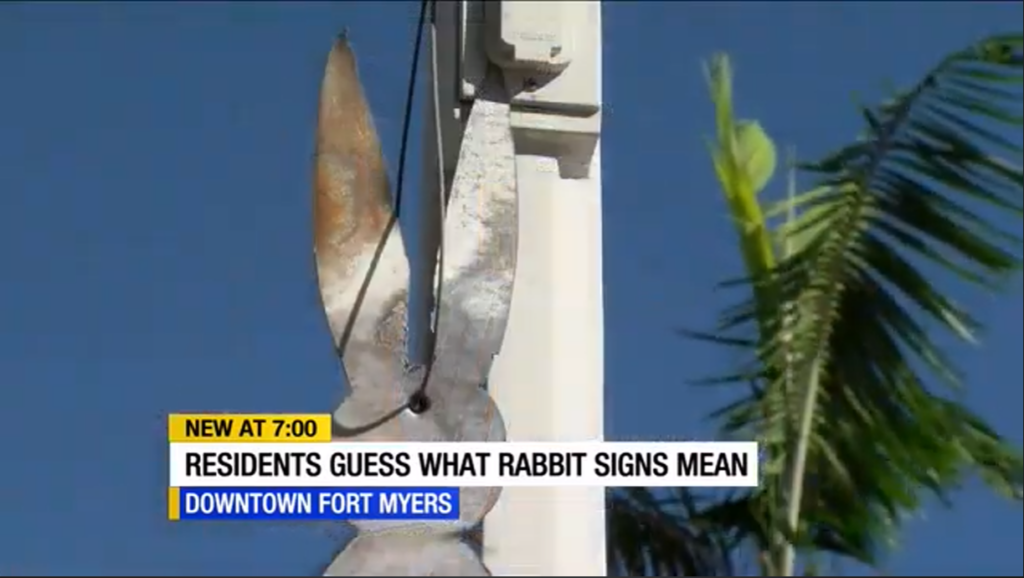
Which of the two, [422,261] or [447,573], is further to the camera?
[422,261]

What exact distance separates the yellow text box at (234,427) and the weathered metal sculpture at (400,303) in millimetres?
815

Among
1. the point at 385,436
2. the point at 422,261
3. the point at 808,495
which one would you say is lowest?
the point at 808,495

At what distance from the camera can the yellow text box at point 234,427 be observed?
3320 mm

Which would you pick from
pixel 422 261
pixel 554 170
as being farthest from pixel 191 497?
pixel 554 170

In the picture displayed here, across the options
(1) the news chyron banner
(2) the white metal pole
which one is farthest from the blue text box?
(2) the white metal pole

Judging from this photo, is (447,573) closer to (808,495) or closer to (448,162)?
(448,162)

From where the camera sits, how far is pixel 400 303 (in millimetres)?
2418

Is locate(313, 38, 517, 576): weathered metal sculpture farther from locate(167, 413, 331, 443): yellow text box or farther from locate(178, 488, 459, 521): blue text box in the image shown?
locate(167, 413, 331, 443): yellow text box

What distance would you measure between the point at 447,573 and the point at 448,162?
737 mm

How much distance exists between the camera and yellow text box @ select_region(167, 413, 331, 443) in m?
3.32

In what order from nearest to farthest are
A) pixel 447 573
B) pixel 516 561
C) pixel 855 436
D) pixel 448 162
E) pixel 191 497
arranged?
pixel 447 573 < pixel 516 561 < pixel 448 162 < pixel 191 497 < pixel 855 436

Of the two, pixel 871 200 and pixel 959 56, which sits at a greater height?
pixel 959 56

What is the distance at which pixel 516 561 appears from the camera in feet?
8.47

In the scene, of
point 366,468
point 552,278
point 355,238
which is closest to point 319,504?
point 366,468
